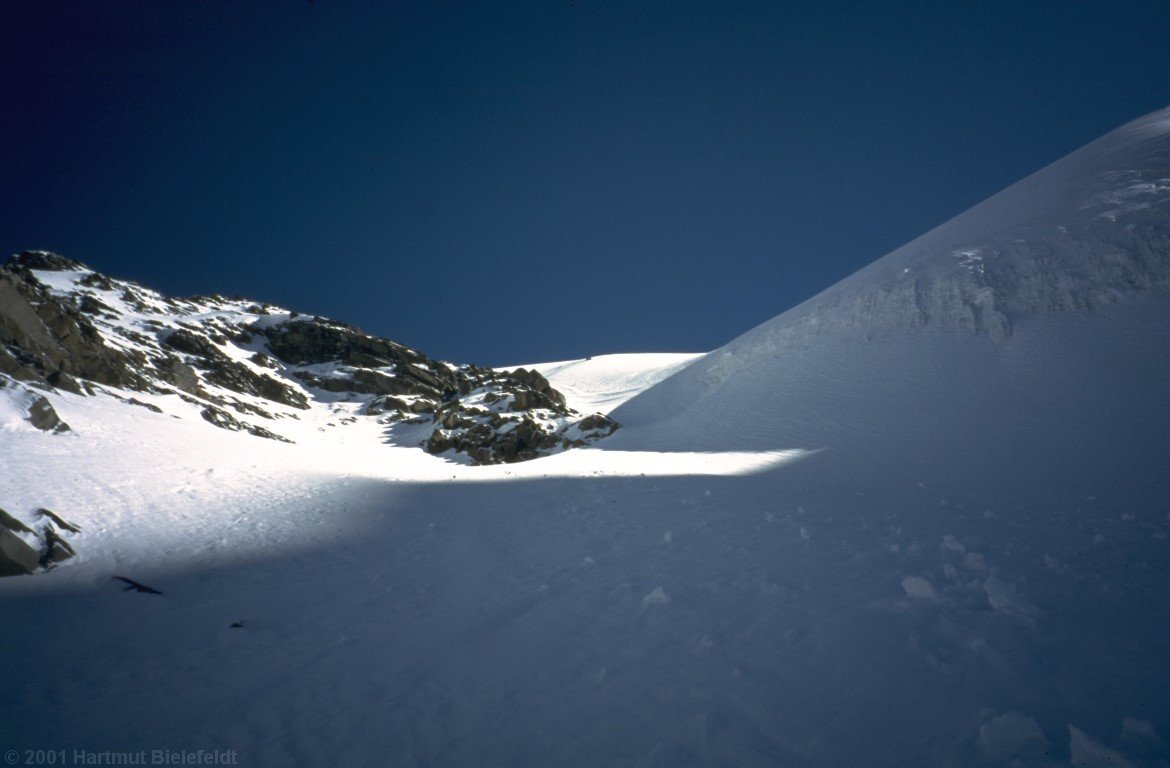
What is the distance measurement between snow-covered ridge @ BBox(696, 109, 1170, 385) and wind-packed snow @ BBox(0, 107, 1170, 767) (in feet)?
0.65

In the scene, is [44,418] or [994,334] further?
[994,334]

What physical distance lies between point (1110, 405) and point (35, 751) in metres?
21.2

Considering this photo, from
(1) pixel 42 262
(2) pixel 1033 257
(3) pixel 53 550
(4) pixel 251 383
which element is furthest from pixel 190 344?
(2) pixel 1033 257

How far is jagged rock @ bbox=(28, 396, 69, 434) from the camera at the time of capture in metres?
16.1

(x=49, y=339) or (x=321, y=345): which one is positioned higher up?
(x=321, y=345)

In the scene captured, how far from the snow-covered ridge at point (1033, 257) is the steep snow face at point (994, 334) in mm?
65

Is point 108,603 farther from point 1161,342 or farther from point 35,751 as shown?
point 1161,342

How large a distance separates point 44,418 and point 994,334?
33.9 m

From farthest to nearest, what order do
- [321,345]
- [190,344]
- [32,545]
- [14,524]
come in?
[321,345]
[190,344]
[14,524]
[32,545]

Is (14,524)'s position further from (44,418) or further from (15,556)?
(44,418)

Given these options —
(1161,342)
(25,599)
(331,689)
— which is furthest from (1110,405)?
(25,599)

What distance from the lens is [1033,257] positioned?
18719 millimetres

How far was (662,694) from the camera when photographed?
15.5 feet

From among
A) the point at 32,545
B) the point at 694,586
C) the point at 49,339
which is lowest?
the point at 694,586
